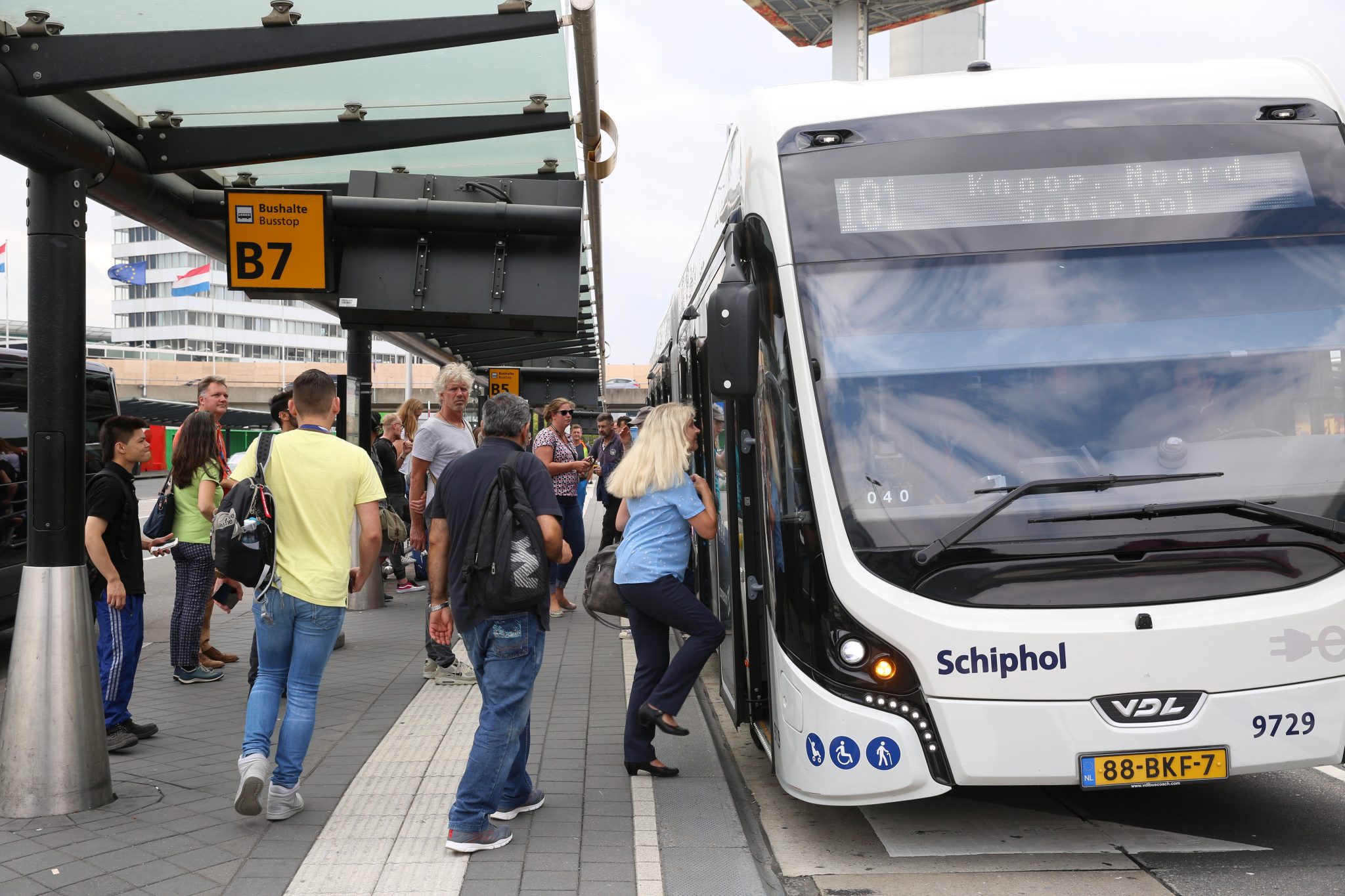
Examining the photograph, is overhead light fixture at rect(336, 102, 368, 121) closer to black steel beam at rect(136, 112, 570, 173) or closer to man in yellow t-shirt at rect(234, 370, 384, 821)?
black steel beam at rect(136, 112, 570, 173)

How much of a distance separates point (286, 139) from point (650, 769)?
383 cm

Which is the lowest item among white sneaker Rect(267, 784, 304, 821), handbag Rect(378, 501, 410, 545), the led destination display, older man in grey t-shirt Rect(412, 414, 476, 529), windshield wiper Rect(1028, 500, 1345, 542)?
white sneaker Rect(267, 784, 304, 821)

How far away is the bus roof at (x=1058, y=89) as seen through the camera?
5.12m

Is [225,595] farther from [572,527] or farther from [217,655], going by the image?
[572,527]

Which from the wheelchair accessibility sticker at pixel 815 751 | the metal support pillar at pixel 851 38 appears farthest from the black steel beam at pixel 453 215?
the metal support pillar at pixel 851 38

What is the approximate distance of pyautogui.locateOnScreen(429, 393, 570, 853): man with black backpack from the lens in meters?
4.67

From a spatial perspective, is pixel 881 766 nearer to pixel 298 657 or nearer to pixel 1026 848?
pixel 1026 848

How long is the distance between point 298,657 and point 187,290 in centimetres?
6259

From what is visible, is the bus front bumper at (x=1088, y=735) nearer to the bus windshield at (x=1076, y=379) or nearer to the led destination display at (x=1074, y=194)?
the bus windshield at (x=1076, y=379)

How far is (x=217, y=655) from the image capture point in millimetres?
8523

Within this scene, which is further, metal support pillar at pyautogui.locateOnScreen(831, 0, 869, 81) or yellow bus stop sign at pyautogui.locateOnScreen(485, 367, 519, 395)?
metal support pillar at pyautogui.locateOnScreen(831, 0, 869, 81)

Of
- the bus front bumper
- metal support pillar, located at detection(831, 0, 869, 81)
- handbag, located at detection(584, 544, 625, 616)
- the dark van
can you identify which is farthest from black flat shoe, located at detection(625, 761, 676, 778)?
metal support pillar, located at detection(831, 0, 869, 81)

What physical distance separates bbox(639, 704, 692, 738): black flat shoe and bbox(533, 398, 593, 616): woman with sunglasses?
444 cm

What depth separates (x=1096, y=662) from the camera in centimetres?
435
